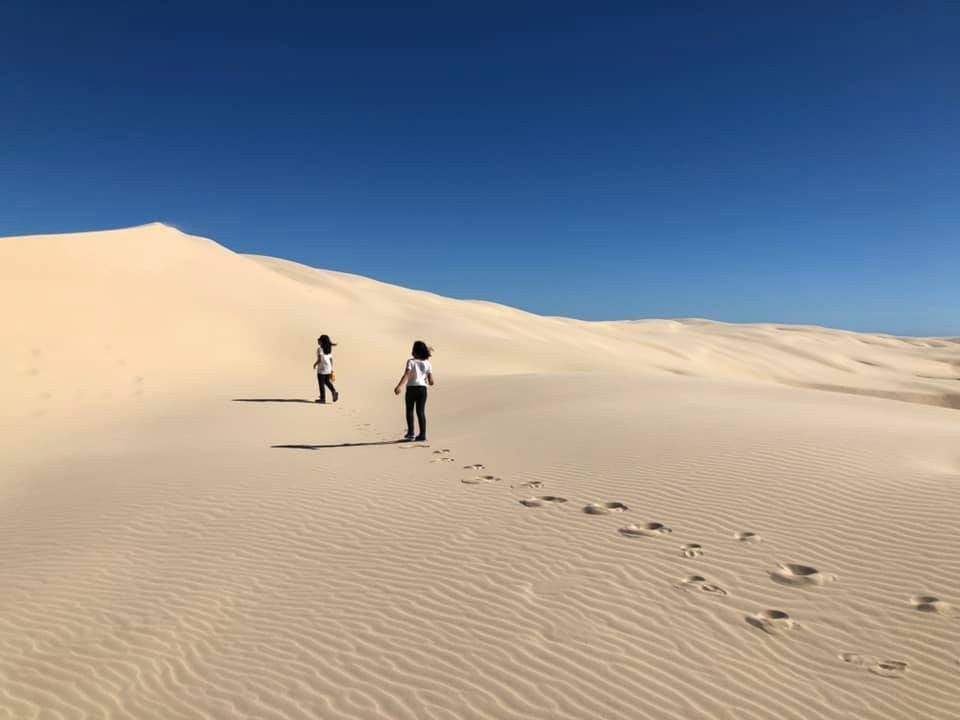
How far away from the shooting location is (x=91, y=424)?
1355cm

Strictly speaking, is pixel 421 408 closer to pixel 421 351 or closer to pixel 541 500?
pixel 421 351

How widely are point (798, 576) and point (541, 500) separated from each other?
2844 mm

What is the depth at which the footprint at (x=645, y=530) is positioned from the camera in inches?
221

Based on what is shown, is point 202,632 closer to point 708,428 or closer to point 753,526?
point 753,526

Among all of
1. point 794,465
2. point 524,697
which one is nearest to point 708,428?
point 794,465

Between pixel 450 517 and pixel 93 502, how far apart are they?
509 cm

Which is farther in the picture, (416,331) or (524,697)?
(416,331)

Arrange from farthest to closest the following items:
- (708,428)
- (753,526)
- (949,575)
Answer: (708,428), (753,526), (949,575)

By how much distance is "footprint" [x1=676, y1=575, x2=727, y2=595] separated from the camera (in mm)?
4504

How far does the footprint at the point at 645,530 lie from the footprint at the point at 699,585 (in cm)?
87

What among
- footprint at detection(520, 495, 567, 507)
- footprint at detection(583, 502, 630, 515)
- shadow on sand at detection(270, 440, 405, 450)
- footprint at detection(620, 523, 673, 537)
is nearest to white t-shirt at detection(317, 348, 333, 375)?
shadow on sand at detection(270, 440, 405, 450)

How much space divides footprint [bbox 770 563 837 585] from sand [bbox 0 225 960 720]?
30 mm

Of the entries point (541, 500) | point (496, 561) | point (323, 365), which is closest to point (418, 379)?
point (541, 500)

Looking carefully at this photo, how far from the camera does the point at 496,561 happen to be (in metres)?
5.20
